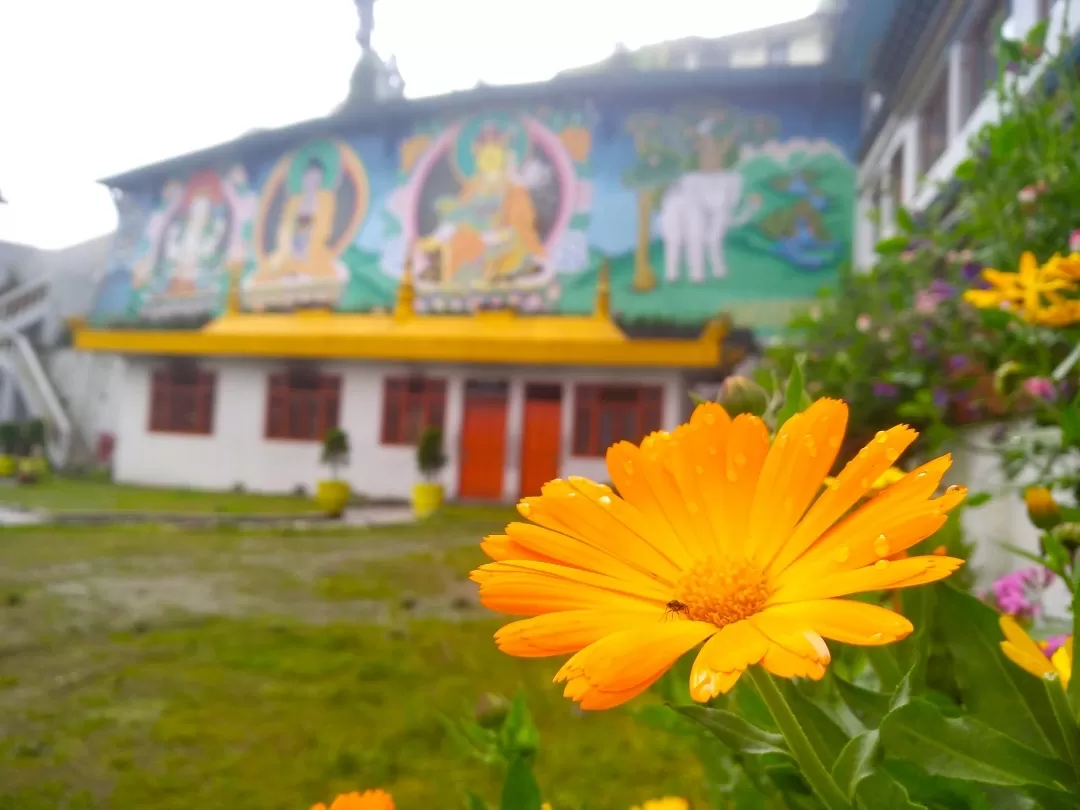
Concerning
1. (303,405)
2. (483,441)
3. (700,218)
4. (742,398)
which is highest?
(700,218)

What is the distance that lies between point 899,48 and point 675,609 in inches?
246

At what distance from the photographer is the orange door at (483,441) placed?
281 inches

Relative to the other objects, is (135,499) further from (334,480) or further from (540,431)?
(540,431)

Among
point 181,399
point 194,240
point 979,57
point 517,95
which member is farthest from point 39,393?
point 979,57

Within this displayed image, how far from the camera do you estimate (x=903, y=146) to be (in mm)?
5461

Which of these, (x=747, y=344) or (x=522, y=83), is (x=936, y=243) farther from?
(x=522, y=83)

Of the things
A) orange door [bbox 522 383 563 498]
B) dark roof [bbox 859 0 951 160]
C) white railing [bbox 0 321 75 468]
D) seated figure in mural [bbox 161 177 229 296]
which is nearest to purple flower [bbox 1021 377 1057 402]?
dark roof [bbox 859 0 951 160]

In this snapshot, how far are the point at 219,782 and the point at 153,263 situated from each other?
10.2 metres

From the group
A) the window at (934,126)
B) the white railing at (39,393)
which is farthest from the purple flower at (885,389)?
the white railing at (39,393)

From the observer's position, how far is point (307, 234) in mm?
9070

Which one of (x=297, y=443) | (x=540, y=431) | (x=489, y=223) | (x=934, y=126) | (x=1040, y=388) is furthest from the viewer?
(x=489, y=223)

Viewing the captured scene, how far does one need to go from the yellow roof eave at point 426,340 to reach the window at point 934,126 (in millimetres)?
2060

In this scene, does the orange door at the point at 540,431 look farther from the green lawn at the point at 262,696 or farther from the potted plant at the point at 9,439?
the potted plant at the point at 9,439

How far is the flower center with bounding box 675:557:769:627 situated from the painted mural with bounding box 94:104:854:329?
23.8 feet
